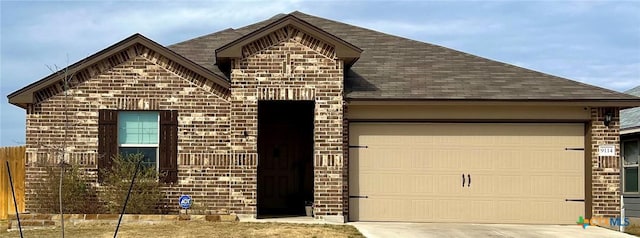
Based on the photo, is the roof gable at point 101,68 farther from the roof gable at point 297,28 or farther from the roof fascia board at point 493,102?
the roof fascia board at point 493,102

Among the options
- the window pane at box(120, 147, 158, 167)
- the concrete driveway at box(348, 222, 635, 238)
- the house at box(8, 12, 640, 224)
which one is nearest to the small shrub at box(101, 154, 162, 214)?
the window pane at box(120, 147, 158, 167)

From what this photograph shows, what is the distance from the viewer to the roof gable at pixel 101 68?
16797 millimetres

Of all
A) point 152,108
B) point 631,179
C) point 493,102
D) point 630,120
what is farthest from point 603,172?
point 152,108

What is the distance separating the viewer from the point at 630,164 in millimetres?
20250

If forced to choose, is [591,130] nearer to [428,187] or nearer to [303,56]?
[428,187]

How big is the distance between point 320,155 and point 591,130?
589 cm

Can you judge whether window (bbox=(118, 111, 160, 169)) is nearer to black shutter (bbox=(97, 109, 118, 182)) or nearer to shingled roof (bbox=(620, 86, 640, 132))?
black shutter (bbox=(97, 109, 118, 182))

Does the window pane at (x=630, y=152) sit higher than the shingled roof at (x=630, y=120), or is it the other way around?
the shingled roof at (x=630, y=120)

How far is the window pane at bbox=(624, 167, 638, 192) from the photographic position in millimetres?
19938

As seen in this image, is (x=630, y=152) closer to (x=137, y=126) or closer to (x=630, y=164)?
(x=630, y=164)

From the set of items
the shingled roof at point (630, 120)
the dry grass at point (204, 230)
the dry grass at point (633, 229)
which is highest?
the shingled roof at point (630, 120)

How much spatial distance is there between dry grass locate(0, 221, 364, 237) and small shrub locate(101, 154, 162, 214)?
91 cm

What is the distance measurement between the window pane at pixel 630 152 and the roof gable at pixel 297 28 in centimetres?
808

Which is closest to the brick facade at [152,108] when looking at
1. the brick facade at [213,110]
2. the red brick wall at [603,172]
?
the brick facade at [213,110]
